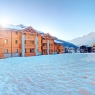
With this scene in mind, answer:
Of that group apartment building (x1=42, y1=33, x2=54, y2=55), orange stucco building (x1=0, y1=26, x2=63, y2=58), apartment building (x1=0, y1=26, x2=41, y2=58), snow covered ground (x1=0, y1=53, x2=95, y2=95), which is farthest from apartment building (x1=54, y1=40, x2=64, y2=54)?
snow covered ground (x1=0, y1=53, x2=95, y2=95)

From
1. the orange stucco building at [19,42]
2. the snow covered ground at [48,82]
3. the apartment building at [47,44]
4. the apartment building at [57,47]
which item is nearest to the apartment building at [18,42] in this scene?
the orange stucco building at [19,42]

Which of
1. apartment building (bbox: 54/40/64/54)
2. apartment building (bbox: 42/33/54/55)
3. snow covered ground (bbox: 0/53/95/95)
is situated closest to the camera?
snow covered ground (bbox: 0/53/95/95)

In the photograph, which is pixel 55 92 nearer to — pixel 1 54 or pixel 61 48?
pixel 1 54

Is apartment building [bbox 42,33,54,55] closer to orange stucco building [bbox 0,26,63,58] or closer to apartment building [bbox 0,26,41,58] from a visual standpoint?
orange stucco building [bbox 0,26,63,58]

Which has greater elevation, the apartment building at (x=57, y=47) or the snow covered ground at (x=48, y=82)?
the apartment building at (x=57, y=47)

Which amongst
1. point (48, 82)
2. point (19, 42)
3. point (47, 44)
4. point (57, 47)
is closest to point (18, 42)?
point (19, 42)

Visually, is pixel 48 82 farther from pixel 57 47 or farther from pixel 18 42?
pixel 57 47

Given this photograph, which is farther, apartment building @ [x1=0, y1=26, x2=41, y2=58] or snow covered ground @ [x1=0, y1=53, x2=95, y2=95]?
apartment building @ [x1=0, y1=26, x2=41, y2=58]

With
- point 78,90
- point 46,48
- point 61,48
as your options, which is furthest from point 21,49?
point 78,90

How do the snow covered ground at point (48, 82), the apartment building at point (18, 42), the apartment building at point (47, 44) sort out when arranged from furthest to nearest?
Answer: 1. the apartment building at point (47, 44)
2. the apartment building at point (18, 42)
3. the snow covered ground at point (48, 82)

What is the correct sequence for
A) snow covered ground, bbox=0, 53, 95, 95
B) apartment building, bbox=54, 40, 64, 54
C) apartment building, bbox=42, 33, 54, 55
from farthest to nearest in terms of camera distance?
apartment building, bbox=54, 40, 64, 54 < apartment building, bbox=42, 33, 54, 55 < snow covered ground, bbox=0, 53, 95, 95

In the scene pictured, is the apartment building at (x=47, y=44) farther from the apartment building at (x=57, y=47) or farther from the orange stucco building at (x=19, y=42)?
the apartment building at (x=57, y=47)

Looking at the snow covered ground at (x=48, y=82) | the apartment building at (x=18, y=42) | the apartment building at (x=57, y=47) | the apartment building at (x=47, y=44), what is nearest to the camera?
the snow covered ground at (x=48, y=82)

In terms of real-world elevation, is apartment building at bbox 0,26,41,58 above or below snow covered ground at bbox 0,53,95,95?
above
